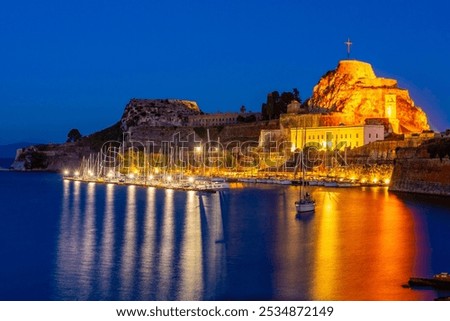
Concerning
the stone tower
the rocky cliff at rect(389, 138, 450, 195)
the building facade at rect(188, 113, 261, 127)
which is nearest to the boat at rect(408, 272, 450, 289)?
the rocky cliff at rect(389, 138, 450, 195)

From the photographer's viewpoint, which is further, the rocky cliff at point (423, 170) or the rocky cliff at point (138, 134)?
the rocky cliff at point (138, 134)

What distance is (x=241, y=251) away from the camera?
17219mm

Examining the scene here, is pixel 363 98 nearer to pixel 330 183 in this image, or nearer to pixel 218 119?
pixel 330 183

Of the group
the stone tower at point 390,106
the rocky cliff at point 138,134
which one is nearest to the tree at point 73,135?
the rocky cliff at point 138,134

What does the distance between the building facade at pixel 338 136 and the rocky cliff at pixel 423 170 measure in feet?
34.6

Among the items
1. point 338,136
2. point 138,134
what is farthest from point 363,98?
point 138,134

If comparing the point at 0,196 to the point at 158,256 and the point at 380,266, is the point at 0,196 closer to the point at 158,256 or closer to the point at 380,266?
the point at 158,256

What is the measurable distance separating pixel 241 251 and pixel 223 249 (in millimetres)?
556

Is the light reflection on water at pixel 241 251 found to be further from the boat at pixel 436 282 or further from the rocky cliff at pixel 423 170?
the rocky cliff at pixel 423 170

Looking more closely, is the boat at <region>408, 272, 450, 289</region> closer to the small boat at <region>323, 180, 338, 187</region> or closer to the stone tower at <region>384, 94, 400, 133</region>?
the small boat at <region>323, 180, 338, 187</region>

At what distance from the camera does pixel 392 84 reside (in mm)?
55312

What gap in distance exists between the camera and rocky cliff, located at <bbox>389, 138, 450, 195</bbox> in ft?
96.8

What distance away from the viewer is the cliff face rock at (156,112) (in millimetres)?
74125
